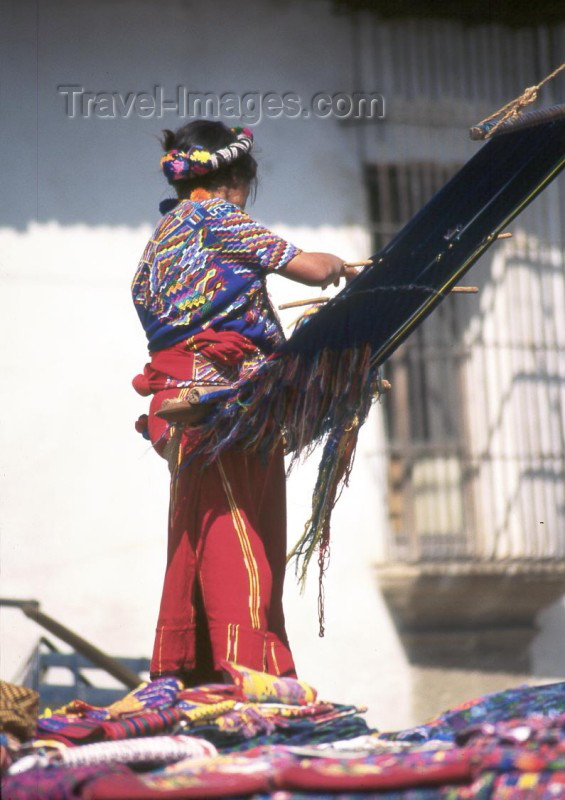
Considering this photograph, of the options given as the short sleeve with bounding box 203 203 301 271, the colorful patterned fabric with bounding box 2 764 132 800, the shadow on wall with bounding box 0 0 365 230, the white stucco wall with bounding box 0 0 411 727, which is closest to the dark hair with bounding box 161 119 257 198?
the short sleeve with bounding box 203 203 301 271

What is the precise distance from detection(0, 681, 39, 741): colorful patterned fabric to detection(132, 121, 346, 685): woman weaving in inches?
20.1

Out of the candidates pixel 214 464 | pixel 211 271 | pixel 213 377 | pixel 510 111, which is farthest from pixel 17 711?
pixel 510 111

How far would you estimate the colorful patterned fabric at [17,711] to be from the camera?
2436 millimetres

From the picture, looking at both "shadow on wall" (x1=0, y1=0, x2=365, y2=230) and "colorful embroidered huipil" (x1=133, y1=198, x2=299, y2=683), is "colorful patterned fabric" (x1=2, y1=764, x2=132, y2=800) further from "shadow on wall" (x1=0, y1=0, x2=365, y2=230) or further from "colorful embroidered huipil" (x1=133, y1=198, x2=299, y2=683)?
"shadow on wall" (x1=0, y1=0, x2=365, y2=230)

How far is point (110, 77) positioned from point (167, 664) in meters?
3.92

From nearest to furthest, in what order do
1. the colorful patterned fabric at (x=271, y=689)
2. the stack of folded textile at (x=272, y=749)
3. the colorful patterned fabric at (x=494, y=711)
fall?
the stack of folded textile at (x=272, y=749)
the colorful patterned fabric at (x=494, y=711)
the colorful patterned fabric at (x=271, y=689)

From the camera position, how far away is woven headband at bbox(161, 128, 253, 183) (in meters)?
3.20

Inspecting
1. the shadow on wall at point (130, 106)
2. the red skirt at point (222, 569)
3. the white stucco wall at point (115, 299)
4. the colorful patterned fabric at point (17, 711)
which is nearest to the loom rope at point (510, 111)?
the red skirt at point (222, 569)

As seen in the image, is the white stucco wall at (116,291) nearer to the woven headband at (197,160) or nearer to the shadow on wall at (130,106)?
the shadow on wall at (130,106)

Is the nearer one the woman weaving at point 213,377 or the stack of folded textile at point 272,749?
the stack of folded textile at point 272,749

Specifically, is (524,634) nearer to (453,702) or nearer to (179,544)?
(453,702)

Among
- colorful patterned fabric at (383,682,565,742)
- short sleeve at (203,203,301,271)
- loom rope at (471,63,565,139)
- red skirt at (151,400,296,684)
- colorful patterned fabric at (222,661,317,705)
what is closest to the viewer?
colorful patterned fabric at (383,682,565,742)

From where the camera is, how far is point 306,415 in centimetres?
306

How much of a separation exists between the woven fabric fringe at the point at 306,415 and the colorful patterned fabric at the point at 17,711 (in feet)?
2.32
